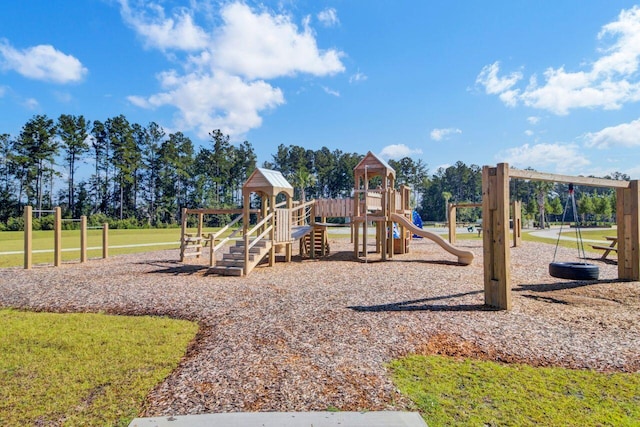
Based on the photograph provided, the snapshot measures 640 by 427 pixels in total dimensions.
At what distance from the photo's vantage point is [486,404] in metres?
3.30

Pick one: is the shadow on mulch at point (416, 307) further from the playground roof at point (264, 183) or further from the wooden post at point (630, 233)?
the playground roof at point (264, 183)

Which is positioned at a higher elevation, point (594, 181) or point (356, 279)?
point (594, 181)

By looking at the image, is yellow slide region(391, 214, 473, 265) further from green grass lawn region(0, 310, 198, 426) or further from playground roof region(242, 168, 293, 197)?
green grass lawn region(0, 310, 198, 426)

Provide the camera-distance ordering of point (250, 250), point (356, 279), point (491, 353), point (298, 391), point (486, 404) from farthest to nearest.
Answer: point (250, 250) < point (356, 279) < point (491, 353) < point (298, 391) < point (486, 404)

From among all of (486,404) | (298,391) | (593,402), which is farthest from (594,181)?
(298,391)

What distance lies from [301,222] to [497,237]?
10.5 m

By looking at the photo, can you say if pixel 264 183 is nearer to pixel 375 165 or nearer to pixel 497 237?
pixel 375 165

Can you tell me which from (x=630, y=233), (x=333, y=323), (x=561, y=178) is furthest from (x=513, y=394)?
(x=630, y=233)

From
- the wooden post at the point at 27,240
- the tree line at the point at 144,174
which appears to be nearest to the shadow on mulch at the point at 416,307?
the wooden post at the point at 27,240

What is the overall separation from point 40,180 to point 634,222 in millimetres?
64996

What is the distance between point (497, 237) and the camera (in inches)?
265

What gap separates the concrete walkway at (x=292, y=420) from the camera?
9.66ft

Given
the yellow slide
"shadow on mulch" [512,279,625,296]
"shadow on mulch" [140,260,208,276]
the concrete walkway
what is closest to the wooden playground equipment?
the yellow slide

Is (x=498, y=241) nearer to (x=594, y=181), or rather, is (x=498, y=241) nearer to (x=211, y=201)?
(x=594, y=181)
